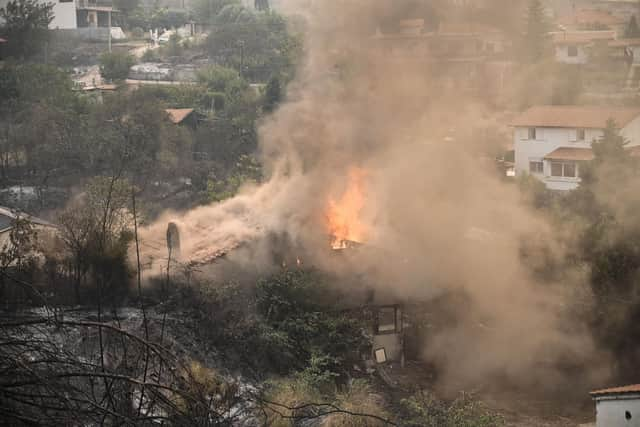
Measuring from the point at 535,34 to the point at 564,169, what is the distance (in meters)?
4.78

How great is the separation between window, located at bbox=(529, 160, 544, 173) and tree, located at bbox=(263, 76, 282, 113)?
7706 millimetres

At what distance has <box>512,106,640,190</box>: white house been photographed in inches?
997

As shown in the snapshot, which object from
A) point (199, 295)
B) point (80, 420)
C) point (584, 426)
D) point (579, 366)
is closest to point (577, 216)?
point (579, 366)

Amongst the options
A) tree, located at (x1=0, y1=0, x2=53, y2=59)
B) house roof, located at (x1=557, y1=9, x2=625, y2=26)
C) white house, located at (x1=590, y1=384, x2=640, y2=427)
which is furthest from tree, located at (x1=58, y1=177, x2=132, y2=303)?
tree, located at (x1=0, y1=0, x2=53, y2=59)

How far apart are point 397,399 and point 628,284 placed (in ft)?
17.5

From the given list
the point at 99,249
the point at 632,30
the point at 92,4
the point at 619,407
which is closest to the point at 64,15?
the point at 92,4

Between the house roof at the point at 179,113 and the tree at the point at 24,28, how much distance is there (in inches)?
397

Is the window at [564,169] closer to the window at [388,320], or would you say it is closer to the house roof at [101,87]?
the window at [388,320]

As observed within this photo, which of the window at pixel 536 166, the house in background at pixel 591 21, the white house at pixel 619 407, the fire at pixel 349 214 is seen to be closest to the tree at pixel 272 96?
the window at pixel 536 166

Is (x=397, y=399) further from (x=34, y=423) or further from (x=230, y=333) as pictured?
(x=34, y=423)

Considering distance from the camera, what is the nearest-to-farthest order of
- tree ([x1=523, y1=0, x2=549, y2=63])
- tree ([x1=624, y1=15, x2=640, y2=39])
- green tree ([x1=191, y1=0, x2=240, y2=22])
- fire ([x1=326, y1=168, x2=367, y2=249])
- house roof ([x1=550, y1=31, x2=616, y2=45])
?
1. fire ([x1=326, y1=168, x2=367, y2=249])
2. tree ([x1=523, y1=0, x2=549, y2=63])
3. house roof ([x1=550, y1=31, x2=616, y2=45])
4. tree ([x1=624, y1=15, x2=640, y2=39])
5. green tree ([x1=191, y1=0, x2=240, y2=22])

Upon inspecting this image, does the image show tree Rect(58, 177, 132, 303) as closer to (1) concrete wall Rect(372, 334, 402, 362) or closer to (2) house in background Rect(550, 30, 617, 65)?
(1) concrete wall Rect(372, 334, 402, 362)

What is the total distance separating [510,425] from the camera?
13328 mm

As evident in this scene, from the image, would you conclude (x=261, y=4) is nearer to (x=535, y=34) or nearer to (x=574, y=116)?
(x=535, y=34)
